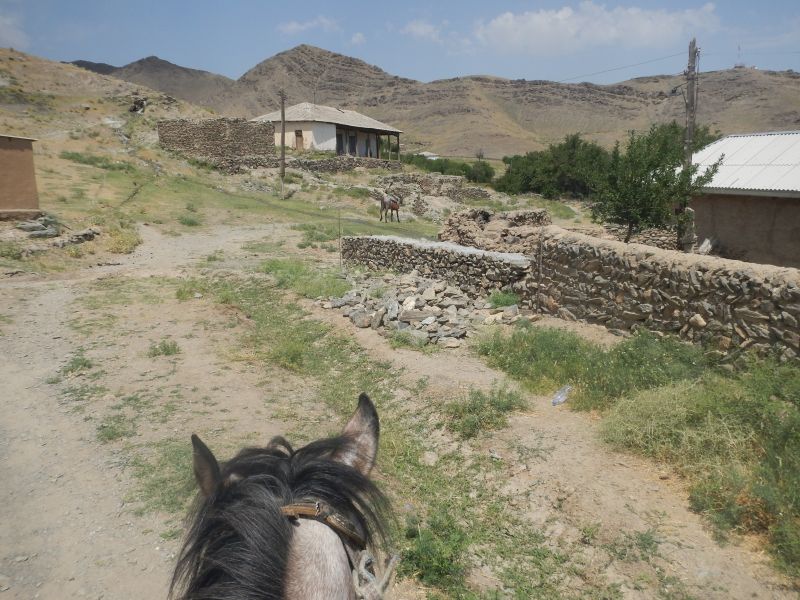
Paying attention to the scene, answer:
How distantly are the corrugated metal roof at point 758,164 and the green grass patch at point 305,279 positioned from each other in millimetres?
8869

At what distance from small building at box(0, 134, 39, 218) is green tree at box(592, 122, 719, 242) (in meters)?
16.3

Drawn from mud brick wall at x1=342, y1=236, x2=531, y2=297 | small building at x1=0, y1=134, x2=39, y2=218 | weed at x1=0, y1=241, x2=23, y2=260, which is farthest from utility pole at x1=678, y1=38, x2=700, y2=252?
small building at x1=0, y1=134, x2=39, y2=218

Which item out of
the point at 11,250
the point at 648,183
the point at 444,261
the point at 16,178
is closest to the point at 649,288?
the point at 444,261

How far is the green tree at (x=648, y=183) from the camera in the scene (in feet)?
40.2

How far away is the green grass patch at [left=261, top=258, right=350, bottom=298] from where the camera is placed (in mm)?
Result: 11828

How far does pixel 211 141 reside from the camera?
1443 inches

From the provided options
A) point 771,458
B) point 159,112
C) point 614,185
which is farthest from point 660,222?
point 159,112

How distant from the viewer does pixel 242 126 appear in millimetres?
37375

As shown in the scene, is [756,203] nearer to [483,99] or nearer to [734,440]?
[734,440]

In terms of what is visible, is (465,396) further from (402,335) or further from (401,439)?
(402,335)

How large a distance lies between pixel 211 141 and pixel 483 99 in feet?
339

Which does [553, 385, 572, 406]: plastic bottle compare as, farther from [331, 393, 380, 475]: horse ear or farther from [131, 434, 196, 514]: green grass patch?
[331, 393, 380, 475]: horse ear

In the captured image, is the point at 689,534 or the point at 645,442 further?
the point at 645,442

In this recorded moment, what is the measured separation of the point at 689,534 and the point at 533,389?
9.18ft
